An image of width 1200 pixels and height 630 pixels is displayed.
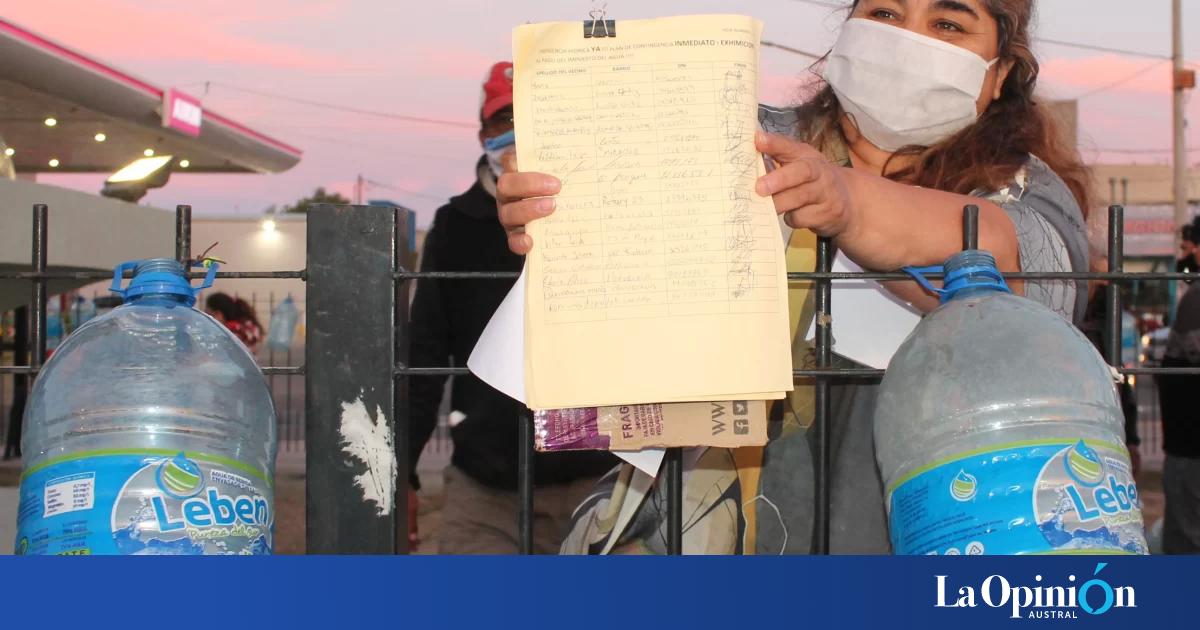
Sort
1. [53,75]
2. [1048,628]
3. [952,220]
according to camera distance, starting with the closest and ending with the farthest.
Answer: [1048,628] < [952,220] < [53,75]

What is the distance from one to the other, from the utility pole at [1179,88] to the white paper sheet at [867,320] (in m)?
26.4

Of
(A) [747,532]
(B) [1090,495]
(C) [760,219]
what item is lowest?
(A) [747,532]

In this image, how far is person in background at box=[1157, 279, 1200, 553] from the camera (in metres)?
5.48

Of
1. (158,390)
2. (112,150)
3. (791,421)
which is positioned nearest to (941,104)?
(791,421)

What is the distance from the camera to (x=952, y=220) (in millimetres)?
1495

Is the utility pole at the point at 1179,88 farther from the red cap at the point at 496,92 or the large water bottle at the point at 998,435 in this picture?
the large water bottle at the point at 998,435

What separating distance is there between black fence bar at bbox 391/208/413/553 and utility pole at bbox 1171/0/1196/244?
2687 centimetres

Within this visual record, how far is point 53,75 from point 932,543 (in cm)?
1551

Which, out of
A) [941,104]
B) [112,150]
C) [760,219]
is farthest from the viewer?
[112,150]

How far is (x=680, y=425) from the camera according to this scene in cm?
145

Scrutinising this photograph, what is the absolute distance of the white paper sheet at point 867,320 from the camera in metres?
1.70

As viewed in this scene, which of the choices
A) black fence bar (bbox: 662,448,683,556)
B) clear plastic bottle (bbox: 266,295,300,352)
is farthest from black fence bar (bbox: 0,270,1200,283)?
clear plastic bottle (bbox: 266,295,300,352)

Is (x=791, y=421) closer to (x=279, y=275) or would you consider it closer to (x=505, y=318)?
(x=505, y=318)
